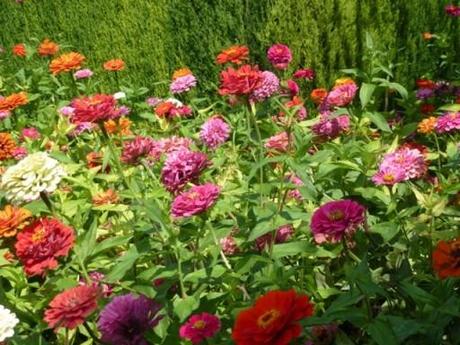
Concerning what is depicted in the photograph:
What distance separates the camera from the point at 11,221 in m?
1.93

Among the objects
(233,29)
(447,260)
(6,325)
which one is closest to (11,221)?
(6,325)

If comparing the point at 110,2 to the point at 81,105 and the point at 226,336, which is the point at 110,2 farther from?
the point at 226,336

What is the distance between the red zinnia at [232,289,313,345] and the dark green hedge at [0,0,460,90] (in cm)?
288

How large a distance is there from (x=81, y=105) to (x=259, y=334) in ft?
3.98

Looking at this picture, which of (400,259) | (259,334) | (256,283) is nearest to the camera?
(259,334)

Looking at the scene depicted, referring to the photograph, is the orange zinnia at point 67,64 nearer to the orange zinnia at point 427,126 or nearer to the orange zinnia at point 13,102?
the orange zinnia at point 13,102

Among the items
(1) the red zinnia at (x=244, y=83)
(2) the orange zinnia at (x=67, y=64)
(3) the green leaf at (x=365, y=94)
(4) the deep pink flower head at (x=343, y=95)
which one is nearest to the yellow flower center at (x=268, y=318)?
(1) the red zinnia at (x=244, y=83)

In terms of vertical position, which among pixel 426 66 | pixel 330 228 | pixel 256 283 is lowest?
pixel 426 66

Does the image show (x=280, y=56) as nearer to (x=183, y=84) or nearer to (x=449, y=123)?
(x=449, y=123)

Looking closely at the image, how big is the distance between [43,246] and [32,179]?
277 mm

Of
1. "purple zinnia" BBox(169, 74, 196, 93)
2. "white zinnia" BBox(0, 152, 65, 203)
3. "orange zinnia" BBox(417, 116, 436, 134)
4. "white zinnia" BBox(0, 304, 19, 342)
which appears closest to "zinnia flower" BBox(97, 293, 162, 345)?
"white zinnia" BBox(0, 304, 19, 342)

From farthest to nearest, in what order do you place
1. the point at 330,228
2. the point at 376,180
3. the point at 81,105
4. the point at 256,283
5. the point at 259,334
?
the point at 81,105
the point at 376,180
the point at 256,283
the point at 330,228
the point at 259,334

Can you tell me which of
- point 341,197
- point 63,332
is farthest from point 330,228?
point 63,332

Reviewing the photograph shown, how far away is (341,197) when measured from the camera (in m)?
2.25
